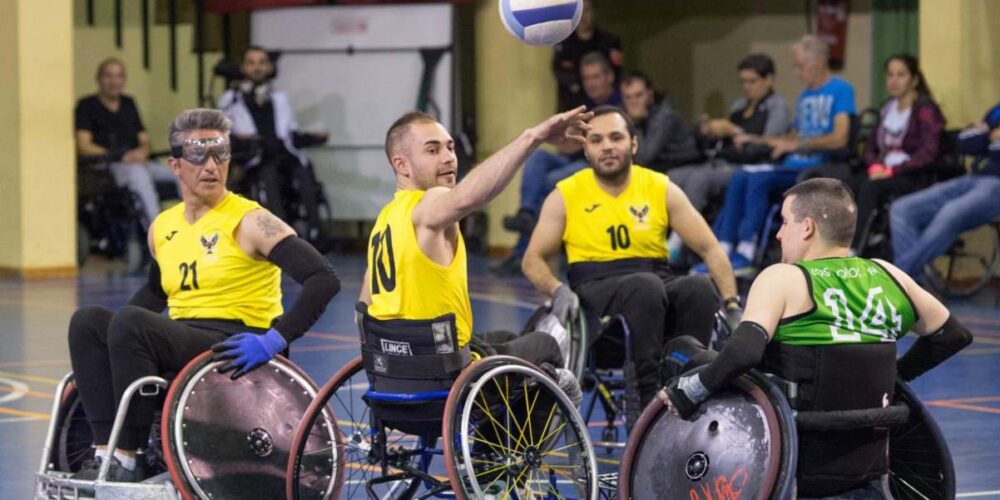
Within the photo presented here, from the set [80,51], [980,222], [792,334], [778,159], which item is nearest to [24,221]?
[80,51]

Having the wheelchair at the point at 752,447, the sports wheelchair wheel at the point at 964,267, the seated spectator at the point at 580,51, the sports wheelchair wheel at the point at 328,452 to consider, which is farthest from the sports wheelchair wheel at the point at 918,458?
the seated spectator at the point at 580,51

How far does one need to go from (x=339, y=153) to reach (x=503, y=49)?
1.81 metres

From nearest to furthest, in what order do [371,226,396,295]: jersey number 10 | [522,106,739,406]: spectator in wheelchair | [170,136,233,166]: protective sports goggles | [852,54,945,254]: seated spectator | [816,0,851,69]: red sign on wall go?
[371,226,396,295]: jersey number 10
[170,136,233,166]: protective sports goggles
[522,106,739,406]: spectator in wheelchair
[852,54,945,254]: seated spectator
[816,0,851,69]: red sign on wall

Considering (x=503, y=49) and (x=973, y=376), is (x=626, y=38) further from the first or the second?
(x=973, y=376)

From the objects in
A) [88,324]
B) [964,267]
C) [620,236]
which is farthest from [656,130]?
[88,324]

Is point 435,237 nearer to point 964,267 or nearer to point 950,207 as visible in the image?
point 950,207

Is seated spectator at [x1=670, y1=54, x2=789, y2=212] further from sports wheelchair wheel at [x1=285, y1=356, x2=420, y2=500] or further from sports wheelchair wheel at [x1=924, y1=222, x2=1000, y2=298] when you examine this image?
sports wheelchair wheel at [x1=285, y1=356, x2=420, y2=500]

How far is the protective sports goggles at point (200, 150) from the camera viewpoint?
21.0 ft

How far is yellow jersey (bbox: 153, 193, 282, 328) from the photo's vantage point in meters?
6.29

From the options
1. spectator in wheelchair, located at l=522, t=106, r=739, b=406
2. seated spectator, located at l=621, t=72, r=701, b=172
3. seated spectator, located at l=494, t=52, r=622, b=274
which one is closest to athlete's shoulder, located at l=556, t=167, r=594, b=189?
spectator in wheelchair, located at l=522, t=106, r=739, b=406

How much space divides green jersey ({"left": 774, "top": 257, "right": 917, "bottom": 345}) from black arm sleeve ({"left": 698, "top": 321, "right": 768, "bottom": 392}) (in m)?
0.14

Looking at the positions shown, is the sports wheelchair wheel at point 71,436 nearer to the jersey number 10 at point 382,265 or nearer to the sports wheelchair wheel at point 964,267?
the jersey number 10 at point 382,265

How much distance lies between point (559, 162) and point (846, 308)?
31.1 feet

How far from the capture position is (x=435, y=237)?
5.59 meters
